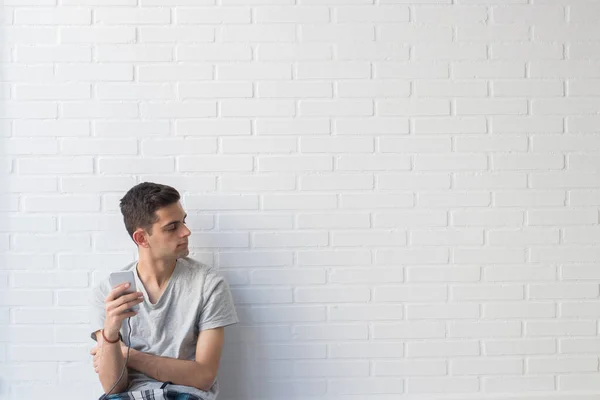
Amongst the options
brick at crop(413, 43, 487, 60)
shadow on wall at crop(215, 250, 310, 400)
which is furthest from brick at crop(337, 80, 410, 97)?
shadow on wall at crop(215, 250, 310, 400)

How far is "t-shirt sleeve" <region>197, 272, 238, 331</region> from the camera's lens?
2.23m

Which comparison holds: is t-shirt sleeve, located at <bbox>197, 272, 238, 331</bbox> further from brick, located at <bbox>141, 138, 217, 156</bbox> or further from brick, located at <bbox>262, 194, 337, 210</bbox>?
brick, located at <bbox>141, 138, 217, 156</bbox>

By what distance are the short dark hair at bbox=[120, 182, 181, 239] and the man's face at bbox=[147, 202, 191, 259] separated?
0.8 inches

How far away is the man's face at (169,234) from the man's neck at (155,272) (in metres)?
0.05

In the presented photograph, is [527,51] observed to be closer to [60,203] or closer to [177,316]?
[177,316]

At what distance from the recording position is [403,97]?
250 cm

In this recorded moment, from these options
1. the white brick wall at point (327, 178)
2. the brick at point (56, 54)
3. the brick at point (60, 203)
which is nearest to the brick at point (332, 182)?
the white brick wall at point (327, 178)

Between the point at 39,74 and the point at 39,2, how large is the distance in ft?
0.91

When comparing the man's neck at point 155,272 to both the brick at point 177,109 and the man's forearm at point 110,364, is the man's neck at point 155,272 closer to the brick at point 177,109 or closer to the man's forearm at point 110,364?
the man's forearm at point 110,364

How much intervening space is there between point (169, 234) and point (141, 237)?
0.36ft

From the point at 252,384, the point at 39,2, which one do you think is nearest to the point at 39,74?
the point at 39,2

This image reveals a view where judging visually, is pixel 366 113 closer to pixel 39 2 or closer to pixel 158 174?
pixel 158 174

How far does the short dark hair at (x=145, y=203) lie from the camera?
7.25 feet

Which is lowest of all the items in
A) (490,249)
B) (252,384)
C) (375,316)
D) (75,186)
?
(252,384)
